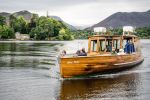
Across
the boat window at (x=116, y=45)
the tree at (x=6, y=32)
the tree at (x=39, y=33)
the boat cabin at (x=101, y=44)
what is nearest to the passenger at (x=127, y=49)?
the boat window at (x=116, y=45)

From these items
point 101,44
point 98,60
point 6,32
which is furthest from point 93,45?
point 6,32

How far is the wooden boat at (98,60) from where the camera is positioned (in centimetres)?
3041

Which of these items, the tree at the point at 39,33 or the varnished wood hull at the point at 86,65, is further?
the tree at the point at 39,33

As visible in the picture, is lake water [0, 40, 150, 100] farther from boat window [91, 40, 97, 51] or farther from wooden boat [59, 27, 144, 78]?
boat window [91, 40, 97, 51]

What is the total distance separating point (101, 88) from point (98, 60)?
16.7ft

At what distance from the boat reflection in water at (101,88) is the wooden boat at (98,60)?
96 centimetres

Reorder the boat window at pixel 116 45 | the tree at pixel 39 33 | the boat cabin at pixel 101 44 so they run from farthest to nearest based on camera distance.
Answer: the tree at pixel 39 33 → the boat window at pixel 116 45 → the boat cabin at pixel 101 44

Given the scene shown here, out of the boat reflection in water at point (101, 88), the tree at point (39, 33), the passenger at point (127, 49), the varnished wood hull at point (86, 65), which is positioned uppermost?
the tree at point (39, 33)

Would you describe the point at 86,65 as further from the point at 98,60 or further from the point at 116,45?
the point at 116,45

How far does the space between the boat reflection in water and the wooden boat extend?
3.17ft

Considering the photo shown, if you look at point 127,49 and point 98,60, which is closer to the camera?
point 98,60

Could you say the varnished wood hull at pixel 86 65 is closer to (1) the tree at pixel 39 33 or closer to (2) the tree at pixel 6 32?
(1) the tree at pixel 39 33

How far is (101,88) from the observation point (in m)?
27.0

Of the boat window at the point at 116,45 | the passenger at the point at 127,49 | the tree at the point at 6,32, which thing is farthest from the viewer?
the tree at the point at 6,32
